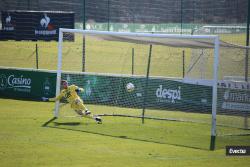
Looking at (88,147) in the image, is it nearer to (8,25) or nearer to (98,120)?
(98,120)

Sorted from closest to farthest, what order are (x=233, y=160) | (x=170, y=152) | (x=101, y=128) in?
(x=233, y=160), (x=170, y=152), (x=101, y=128)

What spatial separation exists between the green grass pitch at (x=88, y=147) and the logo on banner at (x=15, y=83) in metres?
5.67

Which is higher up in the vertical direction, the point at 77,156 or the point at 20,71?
the point at 20,71

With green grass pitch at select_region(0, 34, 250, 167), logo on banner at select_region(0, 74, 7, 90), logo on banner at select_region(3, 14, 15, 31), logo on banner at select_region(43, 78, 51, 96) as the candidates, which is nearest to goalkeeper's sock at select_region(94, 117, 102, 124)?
green grass pitch at select_region(0, 34, 250, 167)

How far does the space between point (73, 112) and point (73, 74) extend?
2.15m

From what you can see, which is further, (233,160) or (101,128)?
(101,128)

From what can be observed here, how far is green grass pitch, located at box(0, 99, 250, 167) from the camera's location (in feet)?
48.6

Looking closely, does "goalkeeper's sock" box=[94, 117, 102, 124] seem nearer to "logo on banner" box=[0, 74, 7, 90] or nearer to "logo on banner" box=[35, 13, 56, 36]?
"logo on banner" box=[0, 74, 7, 90]

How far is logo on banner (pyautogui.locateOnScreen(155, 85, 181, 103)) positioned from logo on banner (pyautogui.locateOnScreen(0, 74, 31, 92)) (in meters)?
6.65

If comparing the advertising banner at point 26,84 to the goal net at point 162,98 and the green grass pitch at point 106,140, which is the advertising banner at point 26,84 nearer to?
the green grass pitch at point 106,140

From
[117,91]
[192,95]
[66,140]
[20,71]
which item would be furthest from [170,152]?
[20,71]

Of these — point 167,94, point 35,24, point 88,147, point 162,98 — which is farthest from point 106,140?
point 35,24

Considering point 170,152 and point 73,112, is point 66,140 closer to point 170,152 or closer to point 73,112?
point 170,152

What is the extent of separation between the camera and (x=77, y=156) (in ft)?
50.3
